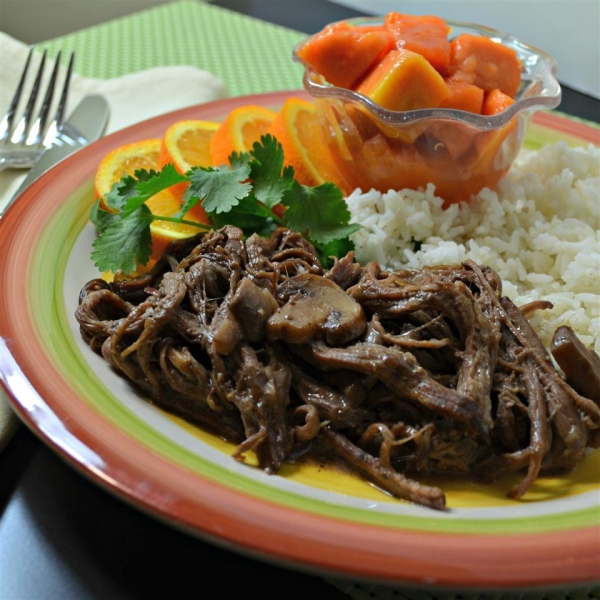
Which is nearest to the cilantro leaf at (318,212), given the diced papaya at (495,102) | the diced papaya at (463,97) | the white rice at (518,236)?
the white rice at (518,236)

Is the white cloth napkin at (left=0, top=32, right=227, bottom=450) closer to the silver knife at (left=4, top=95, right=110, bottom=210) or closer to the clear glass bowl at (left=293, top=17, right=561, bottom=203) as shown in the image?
the silver knife at (left=4, top=95, right=110, bottom=210)

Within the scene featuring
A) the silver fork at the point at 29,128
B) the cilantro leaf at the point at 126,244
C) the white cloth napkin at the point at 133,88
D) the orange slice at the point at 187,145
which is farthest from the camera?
the white cloth napkin at the point at 133,88

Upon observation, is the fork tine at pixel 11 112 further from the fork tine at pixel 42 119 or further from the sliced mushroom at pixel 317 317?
the sliced mushroom at pixel 317 317

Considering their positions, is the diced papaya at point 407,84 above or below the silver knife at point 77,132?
above

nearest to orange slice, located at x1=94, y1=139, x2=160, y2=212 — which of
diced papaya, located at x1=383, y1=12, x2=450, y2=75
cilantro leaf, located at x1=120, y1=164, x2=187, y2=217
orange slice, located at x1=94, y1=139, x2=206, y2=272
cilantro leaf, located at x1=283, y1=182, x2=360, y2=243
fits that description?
orange slice, located at x1=94, y1=139, x2=206, y2=272

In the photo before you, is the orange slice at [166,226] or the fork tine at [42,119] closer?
the orange slice at [166,226]

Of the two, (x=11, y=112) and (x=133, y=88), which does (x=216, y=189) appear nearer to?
(x=11, y=112)

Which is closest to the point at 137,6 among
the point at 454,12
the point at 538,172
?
the point at 454,12
